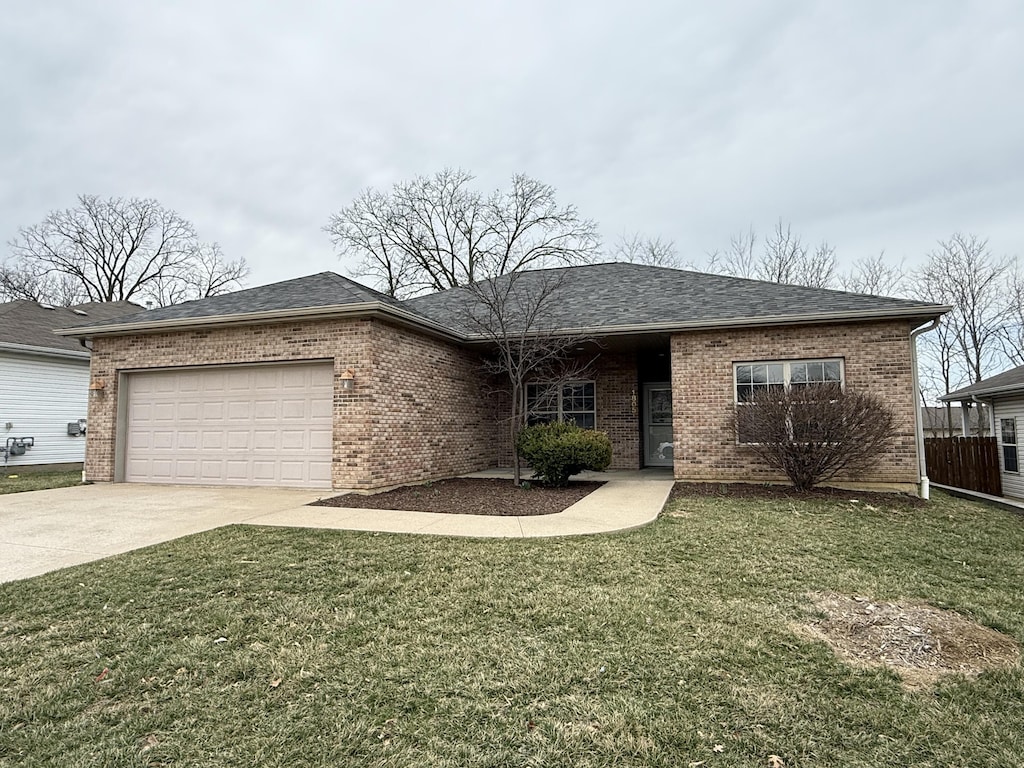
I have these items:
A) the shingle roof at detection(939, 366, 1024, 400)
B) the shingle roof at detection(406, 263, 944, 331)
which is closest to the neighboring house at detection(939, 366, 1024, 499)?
the shingle roof at detection(939, 366, 1024, 400)

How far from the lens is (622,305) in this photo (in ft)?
39.9

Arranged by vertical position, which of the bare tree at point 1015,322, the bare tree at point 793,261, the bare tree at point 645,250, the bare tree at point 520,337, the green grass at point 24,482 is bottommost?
the green grass at point 24,482

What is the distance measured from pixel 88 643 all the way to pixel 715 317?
9674mm

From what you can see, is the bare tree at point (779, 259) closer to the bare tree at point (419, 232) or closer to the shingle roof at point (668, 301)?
the bare tree at point (419, 232)

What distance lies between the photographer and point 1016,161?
1477 cm

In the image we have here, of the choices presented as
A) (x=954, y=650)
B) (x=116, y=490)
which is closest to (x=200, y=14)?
(x=116, y=490)

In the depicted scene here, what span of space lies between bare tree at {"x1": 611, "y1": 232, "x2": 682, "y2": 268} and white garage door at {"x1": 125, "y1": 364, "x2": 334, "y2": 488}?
65.3ft

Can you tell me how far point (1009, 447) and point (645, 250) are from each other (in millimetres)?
16705

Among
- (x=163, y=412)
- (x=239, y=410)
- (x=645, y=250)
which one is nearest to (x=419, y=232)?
(x=645, y=250)

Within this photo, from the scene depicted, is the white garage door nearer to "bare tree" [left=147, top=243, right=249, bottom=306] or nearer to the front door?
the front door

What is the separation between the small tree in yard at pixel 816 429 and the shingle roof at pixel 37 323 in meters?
13.9

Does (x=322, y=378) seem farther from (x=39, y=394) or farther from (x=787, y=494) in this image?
(x=39, y=394)

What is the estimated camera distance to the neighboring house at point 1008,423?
1248 centimetres

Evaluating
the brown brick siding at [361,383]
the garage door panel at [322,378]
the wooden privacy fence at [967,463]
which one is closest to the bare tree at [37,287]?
the brown brick siding at [361,383]
